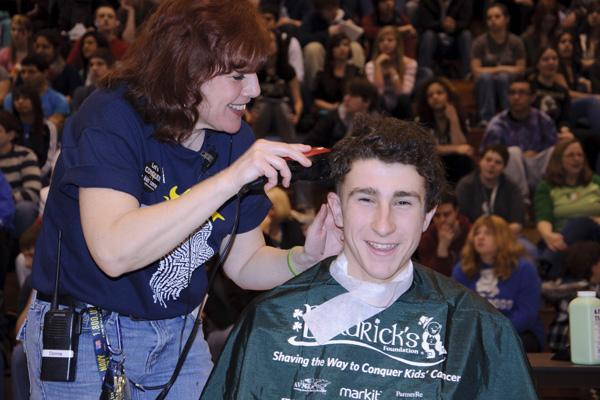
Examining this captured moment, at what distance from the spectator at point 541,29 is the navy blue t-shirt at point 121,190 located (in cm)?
695

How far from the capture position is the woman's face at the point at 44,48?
325 inches

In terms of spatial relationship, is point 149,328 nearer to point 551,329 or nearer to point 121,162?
point 121,162

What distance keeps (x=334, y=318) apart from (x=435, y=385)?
0.89ft

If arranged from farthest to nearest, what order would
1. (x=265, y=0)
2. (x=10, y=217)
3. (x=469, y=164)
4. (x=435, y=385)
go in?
(x=265, y=0)
(x=469, y=164)
(x=10, y=217)
(x=435, y=385)

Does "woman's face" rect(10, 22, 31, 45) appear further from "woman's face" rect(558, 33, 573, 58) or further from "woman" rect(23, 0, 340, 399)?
"woman" rect(23, 0, 340, 399)

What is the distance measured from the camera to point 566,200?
656 centimetres

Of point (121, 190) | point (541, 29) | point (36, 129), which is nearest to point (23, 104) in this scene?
point (36, 129)

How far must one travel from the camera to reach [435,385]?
7.11ft

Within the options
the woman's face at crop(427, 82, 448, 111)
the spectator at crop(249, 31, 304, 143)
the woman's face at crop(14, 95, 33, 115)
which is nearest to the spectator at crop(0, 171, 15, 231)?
the woman's face at crop(14, 95, 33, 115)

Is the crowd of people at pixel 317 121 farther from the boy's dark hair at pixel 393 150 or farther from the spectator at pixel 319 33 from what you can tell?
the boy's dark hair at pixel 393 150

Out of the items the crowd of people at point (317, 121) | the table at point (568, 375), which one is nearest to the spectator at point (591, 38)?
the crowd of people at point (317, 121)

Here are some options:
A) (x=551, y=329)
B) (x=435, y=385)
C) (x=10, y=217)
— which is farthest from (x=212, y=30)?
(x=10, y=217)

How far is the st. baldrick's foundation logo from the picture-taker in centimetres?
221

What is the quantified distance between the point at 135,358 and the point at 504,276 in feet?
10.9
